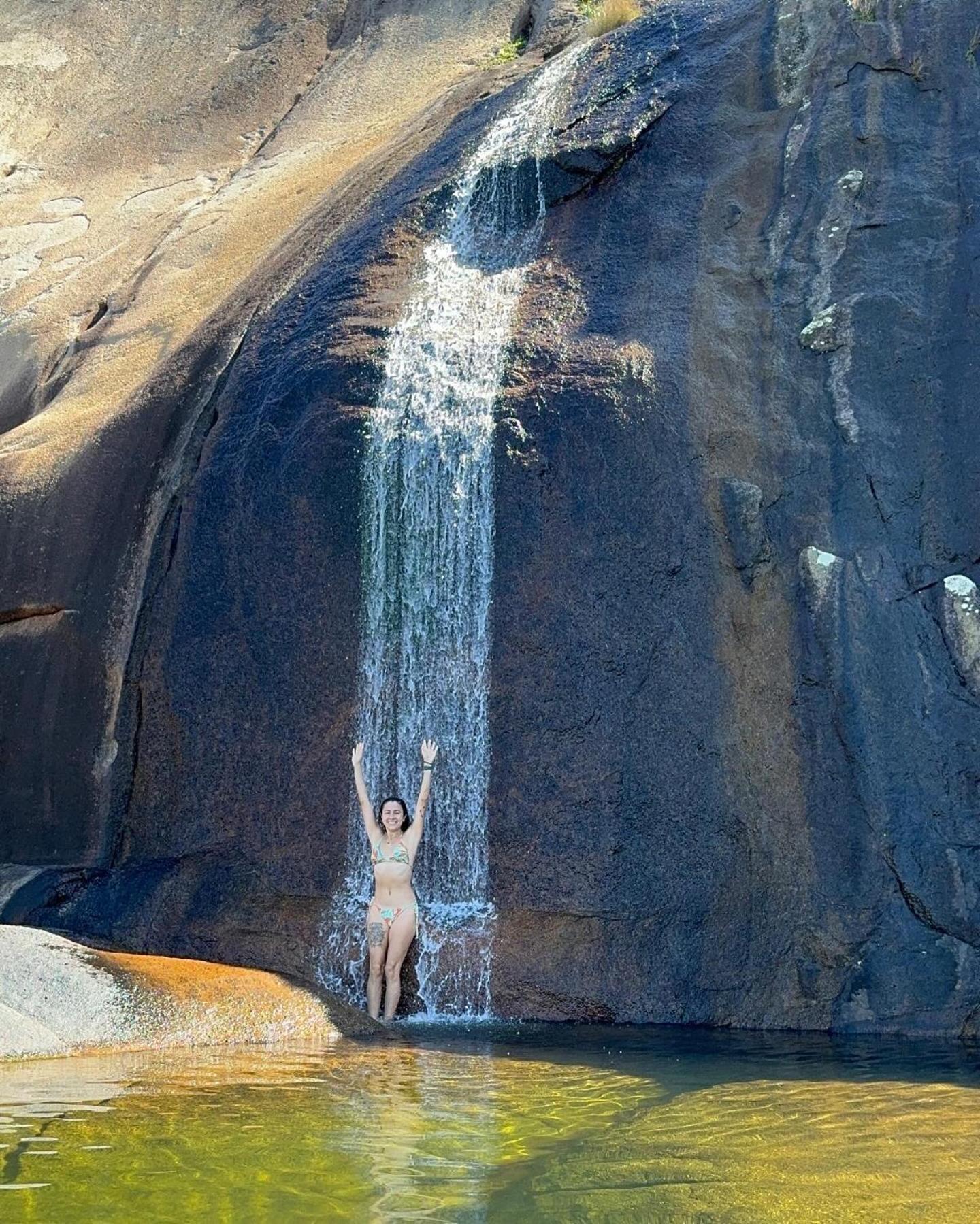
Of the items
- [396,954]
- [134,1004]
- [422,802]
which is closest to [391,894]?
[396,954]

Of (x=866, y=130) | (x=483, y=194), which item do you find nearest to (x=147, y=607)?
(x=483, y=194)

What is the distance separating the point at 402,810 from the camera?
9.41 metres

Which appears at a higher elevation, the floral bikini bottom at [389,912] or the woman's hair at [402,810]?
the woman's hair at [402,810]

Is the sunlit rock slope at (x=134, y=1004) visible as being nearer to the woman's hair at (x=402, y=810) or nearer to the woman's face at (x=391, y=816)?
the woman's face at (x=391, y=816)

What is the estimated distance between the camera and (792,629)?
10.1 m

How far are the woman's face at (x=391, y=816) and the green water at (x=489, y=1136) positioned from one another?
156 cm

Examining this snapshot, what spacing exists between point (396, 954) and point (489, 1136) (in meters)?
3.50

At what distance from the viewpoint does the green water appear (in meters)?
4.86

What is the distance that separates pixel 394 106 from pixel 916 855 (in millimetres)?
10264

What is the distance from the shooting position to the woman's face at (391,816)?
368 inches

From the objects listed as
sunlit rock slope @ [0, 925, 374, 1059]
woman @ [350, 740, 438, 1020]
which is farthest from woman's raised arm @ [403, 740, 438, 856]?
sunlit rock slope @ [0, 925, 374, 1059]

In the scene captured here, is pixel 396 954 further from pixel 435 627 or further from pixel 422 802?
pixel 435 627

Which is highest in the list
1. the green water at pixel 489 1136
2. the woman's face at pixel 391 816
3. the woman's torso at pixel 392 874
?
the woman's face at pixel 391 816

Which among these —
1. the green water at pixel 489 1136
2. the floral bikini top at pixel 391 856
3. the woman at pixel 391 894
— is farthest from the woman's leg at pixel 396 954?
the green water at pixel 489 1136
